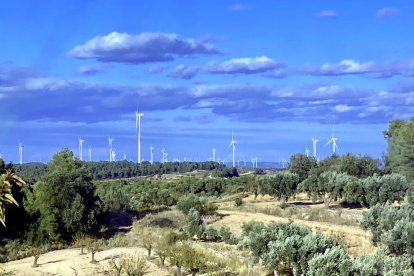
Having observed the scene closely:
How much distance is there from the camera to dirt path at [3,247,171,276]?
2709cm

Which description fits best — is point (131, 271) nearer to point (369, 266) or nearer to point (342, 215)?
Result: point (369, 266)

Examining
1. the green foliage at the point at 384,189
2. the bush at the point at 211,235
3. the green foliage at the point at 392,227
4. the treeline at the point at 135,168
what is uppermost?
the treeline at the point at 135,168

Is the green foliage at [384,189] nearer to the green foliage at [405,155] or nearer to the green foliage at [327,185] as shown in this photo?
the green foliage at [327,185]

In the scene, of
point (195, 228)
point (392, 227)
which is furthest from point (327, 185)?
point (392, 227)

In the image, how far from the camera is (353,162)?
60875mm

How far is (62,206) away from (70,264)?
473 inches

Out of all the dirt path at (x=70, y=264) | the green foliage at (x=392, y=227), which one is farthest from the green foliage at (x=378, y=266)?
the dirt path at (x=70, y=264)

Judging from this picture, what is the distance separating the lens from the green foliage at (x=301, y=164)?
6569cm

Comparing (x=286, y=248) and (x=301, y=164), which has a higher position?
(x=301, y=164)

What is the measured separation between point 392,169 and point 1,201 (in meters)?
64.9

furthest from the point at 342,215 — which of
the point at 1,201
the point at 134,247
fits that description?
the point at 1,201

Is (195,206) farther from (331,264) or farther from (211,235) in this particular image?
(331,264)

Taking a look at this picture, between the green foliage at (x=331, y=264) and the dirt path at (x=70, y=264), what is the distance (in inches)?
358

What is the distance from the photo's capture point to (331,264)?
17875 millimetres
